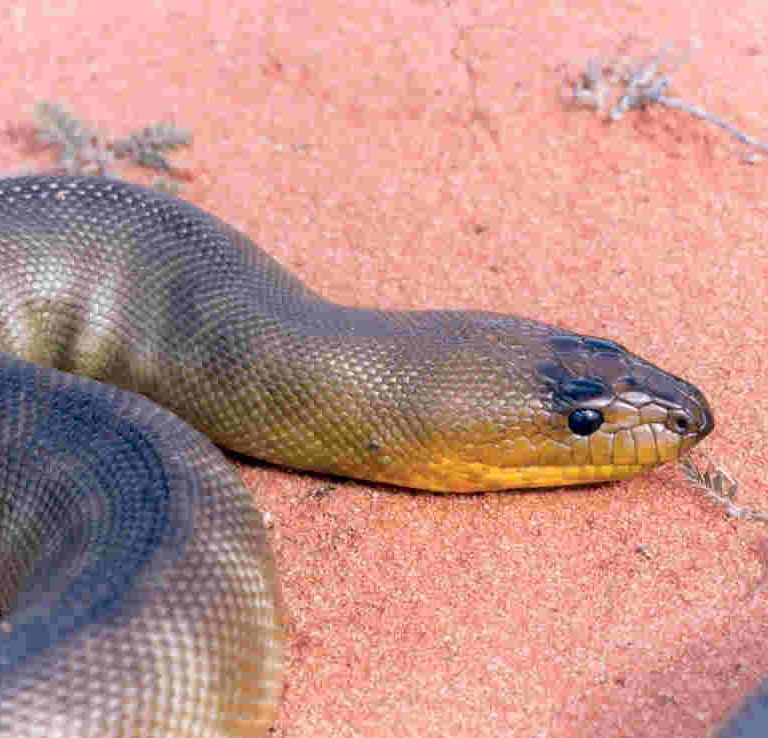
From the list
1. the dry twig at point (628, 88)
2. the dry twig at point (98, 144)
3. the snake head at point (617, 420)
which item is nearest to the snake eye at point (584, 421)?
the snake head at point (617, 420)

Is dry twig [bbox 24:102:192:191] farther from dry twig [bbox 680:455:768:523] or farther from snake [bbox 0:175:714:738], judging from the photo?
dry twig [bbox 680:455:768:523]

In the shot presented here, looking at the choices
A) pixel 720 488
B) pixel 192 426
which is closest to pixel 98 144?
pixel 192 426

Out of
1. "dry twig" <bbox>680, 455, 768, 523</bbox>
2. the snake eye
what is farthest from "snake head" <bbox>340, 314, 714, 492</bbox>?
"dry twig" <bbox>680, 455, 768, 523</bbox>

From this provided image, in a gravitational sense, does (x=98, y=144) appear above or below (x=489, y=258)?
below

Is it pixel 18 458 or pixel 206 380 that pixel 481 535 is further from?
pixel 18 458

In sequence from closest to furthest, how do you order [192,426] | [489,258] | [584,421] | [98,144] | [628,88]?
[584,421], [192,426], [489,258], [628,88], [98,144]

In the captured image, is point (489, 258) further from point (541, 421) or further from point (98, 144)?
point (98, 144)
